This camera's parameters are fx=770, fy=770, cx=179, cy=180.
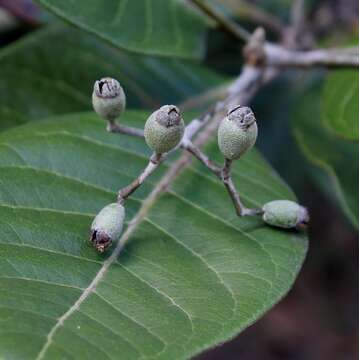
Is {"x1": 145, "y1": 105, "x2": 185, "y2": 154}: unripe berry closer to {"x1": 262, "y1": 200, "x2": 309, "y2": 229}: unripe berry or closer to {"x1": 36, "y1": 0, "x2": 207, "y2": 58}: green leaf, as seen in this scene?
{"x1": 262, "y1": 200, "x2": 309, "y2": 229}: unripe berry

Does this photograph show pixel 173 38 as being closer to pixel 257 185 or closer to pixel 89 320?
pixel 257 185

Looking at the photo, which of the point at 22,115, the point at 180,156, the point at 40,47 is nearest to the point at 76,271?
the point at 180,156

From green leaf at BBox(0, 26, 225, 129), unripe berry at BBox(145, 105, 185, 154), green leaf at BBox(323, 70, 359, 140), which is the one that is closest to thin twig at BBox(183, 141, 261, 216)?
unripe berry at BBox(145, 105, 185, 154)

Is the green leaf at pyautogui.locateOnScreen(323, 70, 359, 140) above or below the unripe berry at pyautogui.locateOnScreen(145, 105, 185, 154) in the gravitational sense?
above

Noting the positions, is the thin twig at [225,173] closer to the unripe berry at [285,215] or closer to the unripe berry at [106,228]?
the unripe berry at [285,215]

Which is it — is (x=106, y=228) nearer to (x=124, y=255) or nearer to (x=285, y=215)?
(x=124, y=255)

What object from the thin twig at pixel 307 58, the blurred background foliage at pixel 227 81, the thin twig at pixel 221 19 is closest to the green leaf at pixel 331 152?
the blurred background foliage at pixel 227 81
